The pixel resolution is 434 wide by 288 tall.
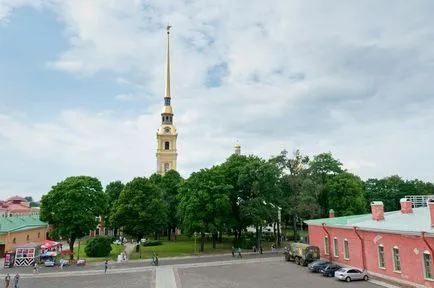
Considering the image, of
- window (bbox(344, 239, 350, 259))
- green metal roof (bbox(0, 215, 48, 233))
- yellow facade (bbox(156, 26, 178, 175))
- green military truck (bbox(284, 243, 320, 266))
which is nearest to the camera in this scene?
window (bbox(344, 239, 350, 259))

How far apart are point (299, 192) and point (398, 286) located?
3236cm

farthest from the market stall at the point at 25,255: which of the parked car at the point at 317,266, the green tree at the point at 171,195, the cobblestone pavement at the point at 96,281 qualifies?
the parked car at the point at 317,266

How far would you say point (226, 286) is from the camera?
105 ft

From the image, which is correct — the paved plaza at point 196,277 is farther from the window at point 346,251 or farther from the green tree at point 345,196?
the green tree at point 345,196

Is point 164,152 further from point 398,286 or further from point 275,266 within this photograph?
point 398,286

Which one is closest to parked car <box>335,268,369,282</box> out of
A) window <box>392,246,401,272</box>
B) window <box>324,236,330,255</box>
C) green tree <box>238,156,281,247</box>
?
window <box>392,246,401,272</box>

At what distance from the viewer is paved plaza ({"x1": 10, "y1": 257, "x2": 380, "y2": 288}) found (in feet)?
108

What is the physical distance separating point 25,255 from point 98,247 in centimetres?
962

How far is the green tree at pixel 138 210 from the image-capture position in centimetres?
5350

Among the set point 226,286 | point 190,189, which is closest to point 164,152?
point 190,189

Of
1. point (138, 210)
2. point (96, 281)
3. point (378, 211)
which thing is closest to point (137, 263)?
point (138, 210)

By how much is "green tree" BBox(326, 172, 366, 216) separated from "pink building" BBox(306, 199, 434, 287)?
2199 centimetres

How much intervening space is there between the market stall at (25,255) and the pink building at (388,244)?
37569mm

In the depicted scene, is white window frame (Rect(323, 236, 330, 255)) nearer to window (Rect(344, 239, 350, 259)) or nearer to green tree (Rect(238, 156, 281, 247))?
window (Rect(344, 239, 350, 259))
